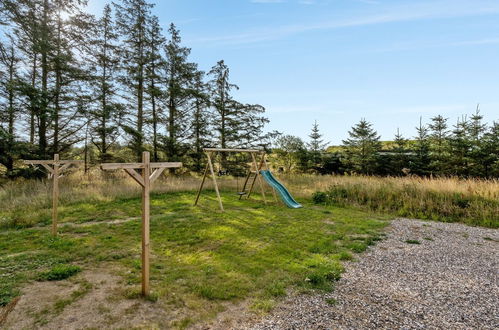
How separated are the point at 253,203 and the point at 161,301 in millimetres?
7155

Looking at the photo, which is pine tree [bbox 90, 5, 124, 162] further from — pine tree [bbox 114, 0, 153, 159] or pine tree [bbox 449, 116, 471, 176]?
pine tree [bbox 449, 116, 471, 176]

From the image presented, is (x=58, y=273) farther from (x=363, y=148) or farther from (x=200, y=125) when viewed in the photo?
(x=363, y=148)

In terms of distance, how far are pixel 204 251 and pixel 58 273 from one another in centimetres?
222

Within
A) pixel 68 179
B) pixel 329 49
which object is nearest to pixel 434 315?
pixel 329 49

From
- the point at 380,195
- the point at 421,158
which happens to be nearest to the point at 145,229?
the point at 380,195

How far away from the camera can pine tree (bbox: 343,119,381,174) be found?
18.0m

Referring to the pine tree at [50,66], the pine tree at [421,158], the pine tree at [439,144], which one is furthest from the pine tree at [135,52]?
the pine tree at [439,144]

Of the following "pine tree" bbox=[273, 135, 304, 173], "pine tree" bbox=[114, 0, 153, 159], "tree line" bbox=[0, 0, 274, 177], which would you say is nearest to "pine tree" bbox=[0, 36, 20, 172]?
"tree line" bbox=[0, 0, 274, 177]

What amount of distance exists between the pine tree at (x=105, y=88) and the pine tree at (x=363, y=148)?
16143 millimetres

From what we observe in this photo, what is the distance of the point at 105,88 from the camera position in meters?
13.4

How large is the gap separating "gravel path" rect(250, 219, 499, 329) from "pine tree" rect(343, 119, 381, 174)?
13.3m

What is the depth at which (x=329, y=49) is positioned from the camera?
9.75 metres

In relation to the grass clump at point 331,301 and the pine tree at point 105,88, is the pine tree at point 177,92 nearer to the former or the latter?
the pine tree at point 105,88

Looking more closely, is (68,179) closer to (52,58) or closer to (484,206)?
(52,58)
